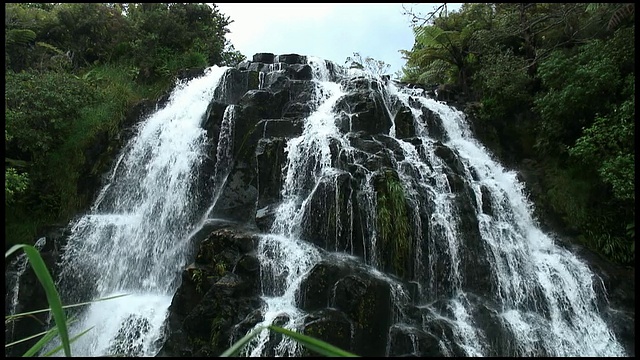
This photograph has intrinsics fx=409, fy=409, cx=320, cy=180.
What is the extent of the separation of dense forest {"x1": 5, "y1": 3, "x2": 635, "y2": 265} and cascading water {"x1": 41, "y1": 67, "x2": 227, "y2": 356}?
803 millimetres

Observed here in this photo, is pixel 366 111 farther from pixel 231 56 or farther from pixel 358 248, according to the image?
pixel 231 56

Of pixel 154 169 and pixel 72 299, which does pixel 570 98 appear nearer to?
pixel 154 169

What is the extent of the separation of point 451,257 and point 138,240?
6583 millimetres

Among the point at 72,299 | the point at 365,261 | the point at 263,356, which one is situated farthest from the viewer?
the point at 72,299

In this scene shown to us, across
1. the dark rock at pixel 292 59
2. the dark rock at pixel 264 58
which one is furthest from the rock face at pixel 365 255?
the dark rock at pixel 292 59

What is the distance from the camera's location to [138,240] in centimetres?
898

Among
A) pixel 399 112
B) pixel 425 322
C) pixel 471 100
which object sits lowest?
pixel 425 322

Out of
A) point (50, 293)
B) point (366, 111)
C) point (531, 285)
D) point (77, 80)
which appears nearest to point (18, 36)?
point (77, 80)

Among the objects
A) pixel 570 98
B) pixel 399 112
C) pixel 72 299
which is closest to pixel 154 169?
pixel 72 299

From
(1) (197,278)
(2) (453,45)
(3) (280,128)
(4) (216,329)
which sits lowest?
(4) (216,329)

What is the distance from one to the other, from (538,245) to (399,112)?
5049 millimetres

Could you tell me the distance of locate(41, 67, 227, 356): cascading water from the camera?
7.22m

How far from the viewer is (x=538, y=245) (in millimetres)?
8703

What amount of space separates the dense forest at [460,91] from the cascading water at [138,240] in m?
0.80
